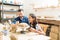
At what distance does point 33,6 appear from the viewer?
17.6 ft

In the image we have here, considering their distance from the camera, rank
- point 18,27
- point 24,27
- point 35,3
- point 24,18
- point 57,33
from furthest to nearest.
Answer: point 35,3, point 24,18, point 18,27, point 24,27, point 57,33

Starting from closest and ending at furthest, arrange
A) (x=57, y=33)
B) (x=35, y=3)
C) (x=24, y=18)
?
(x=57, y=33), (x=24, y=18), (x=35, y=3)

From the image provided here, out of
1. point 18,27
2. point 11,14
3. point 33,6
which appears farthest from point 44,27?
point 11,14

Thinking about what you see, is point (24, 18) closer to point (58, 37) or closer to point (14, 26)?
point (14, 26)

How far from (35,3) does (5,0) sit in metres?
1.35

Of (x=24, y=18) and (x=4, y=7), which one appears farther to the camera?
(x=4, y=7)

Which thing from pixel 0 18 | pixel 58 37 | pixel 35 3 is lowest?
pixel 0 18

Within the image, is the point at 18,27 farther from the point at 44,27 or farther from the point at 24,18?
the point at 24,18

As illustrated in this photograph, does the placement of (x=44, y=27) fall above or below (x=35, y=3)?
below

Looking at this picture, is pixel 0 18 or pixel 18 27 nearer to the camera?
pixel 18 27

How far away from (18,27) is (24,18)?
1246 millimetres

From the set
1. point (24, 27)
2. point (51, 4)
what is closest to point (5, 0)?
point (51, 4)

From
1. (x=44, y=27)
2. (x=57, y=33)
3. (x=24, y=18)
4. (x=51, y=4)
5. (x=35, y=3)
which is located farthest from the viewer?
(x=35, y=3)

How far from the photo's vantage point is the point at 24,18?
11.5 ft
